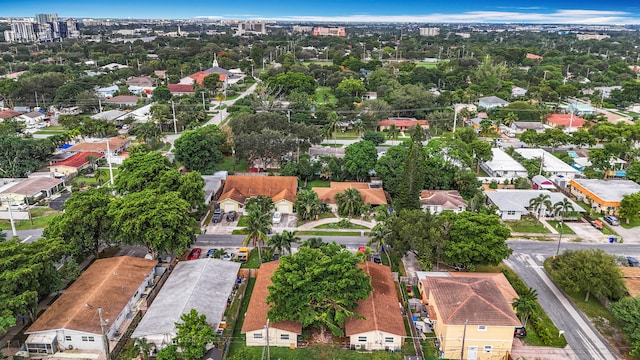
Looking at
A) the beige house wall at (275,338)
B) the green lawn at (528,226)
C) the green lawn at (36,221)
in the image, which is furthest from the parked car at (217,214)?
the green lawn at (528,226)

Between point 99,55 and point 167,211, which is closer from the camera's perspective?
point 167,211

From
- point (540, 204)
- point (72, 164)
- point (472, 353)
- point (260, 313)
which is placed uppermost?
point (72, 164)

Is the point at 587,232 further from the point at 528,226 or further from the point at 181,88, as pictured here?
the point at 181,88

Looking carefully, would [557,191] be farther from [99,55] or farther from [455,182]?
[99,55]

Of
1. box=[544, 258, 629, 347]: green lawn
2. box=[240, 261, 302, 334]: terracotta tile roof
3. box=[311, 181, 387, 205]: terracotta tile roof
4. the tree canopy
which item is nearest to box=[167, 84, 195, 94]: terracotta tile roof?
box=[311, 181, 387, 205]: terracotta tile roof

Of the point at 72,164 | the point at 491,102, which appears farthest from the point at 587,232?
the point at 72,164

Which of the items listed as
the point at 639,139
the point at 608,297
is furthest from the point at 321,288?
the point at 639,139

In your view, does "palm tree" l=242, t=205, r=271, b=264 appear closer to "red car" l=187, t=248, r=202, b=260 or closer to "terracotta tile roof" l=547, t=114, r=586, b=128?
"red car" l=187, t=248, r=202, b=260
